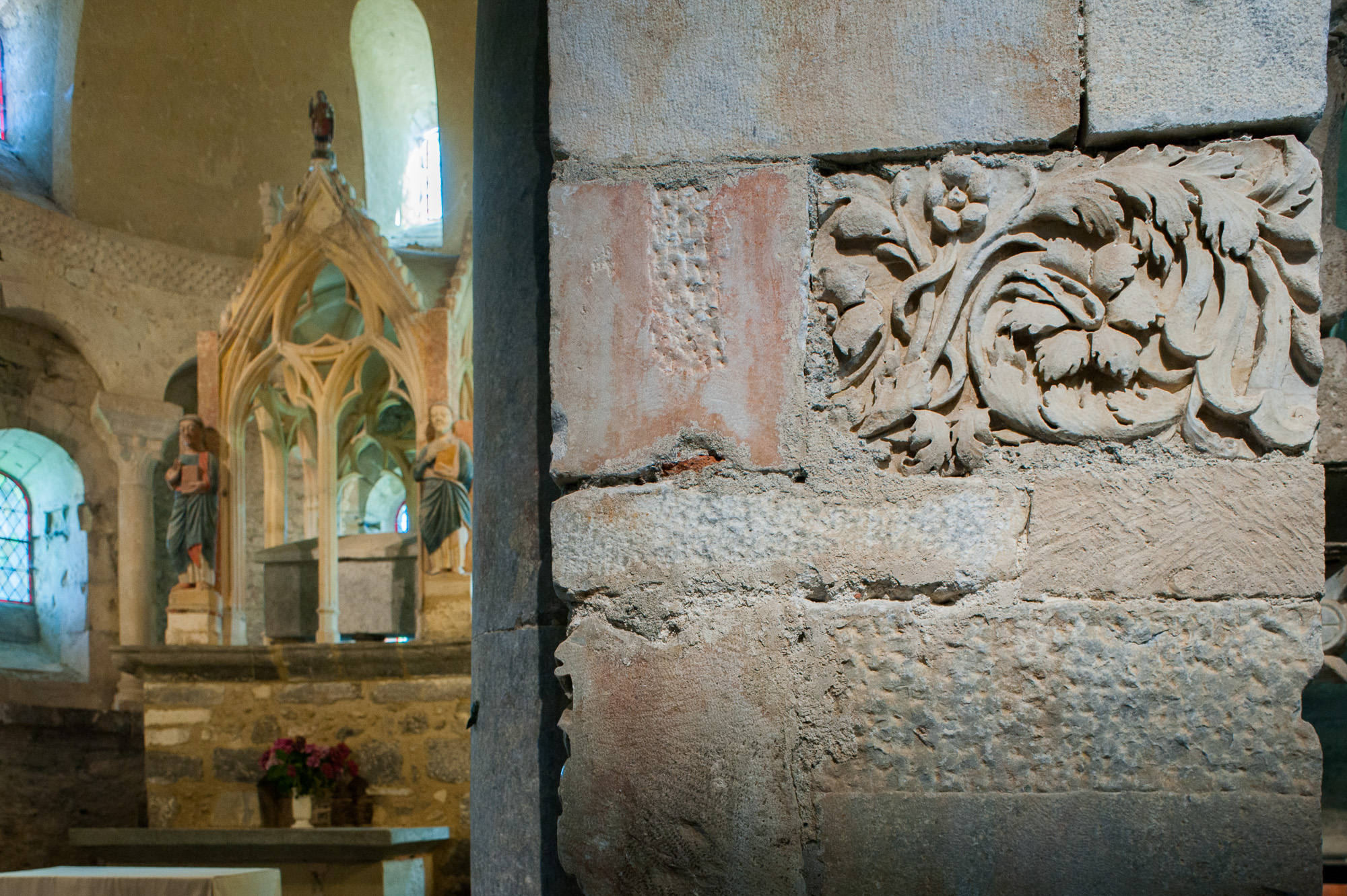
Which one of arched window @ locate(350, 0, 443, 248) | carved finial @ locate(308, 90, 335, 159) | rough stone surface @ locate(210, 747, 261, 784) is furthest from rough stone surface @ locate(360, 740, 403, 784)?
arched window @ locate(350, 0, 443, 248)

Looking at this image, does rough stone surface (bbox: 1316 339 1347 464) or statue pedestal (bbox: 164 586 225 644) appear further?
statue pedestal (bbox: 164 586 225 644)

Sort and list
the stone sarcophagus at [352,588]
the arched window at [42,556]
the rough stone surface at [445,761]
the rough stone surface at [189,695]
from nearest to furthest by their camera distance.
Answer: the rough stone surface at [445,761], the rough stone surface at [189,695], the stone sarcophagus at [352,588], the arched window at [42,556]

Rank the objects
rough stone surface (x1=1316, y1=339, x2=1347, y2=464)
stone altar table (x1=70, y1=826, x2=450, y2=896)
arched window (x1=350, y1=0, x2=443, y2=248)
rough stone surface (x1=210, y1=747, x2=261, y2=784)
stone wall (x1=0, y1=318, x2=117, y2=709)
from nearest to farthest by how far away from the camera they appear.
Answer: rough stone surface (x1=1316, y1=339, x2=1347, y2=464) → stone altar table (x1=70, y1=826, x2=450, y2=896) → rough stone surface (x1=210, y1=747, x2=261, y2=784) → stone wall (x1=0, y1=318, x2=117, y2=709) → arched window (x1=350, y1=0, x2=443, y2=248)

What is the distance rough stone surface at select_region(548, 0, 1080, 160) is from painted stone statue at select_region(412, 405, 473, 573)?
4.94 m

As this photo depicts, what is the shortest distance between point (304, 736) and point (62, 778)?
216 cm

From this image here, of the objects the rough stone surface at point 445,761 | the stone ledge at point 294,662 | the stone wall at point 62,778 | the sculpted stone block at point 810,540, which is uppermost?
the sculpted stone block at point 810,540

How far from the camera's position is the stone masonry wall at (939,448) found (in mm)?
1391

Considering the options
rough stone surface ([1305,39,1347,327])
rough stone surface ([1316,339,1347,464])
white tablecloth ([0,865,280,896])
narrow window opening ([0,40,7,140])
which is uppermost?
narrow window opening ([0,40,7,140])

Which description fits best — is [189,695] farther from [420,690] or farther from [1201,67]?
[1201,67]

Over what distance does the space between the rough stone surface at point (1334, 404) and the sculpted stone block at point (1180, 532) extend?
39 cm

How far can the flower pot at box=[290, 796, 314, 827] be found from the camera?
609 cm

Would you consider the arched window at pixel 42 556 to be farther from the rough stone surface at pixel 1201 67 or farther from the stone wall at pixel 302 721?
the rough stone surface at pixel 1201 67

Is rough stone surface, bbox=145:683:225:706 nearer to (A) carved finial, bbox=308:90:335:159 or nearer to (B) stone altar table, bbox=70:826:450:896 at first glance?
(B) stone altar table, bbox=70:826:450:896

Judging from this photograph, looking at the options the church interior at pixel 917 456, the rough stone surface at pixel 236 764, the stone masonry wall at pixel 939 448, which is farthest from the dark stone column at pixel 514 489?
the rough stone surface at pixel 236 764
